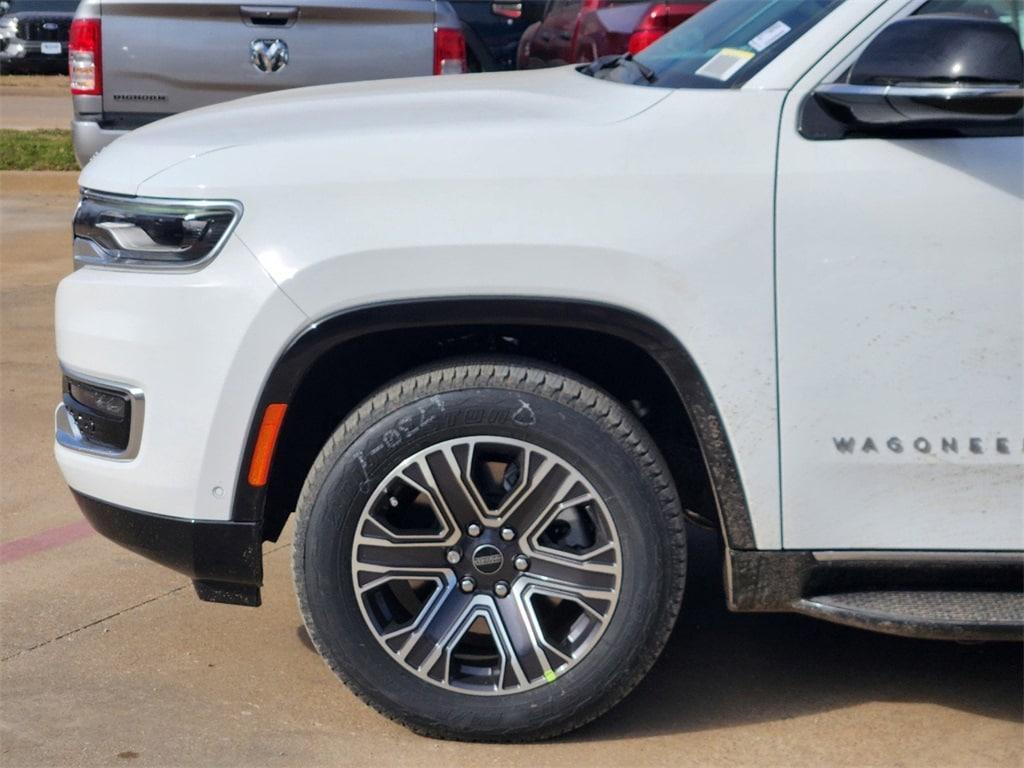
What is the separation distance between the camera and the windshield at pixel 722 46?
10.7 ft

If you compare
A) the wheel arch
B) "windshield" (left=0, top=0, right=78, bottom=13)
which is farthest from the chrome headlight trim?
"windshield" (left=0, top=0, right=78, bottom=13)

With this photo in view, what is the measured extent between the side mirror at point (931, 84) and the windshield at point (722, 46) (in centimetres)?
25

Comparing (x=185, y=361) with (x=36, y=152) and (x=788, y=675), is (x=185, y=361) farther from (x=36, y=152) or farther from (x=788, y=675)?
(x=36, y=152)

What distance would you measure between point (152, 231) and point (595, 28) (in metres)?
5.88

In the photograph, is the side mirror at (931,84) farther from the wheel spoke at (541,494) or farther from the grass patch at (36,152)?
the grass patch at (36,152)

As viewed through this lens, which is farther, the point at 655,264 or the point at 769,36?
the point at 769,36

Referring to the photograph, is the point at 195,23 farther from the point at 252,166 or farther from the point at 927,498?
the point at 927,498

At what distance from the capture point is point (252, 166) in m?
3.14

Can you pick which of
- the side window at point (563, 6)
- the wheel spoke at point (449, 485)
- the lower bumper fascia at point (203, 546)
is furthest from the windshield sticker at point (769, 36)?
the side window at point (563, 6)

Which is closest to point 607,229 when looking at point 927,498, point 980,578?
point 927,498

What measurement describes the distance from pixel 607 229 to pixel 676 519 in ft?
2.25

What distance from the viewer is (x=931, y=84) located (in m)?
2.95

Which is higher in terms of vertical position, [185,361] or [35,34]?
[185,361]

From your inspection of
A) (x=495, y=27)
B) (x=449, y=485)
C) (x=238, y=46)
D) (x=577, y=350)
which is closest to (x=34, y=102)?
(x=495, y=27)
